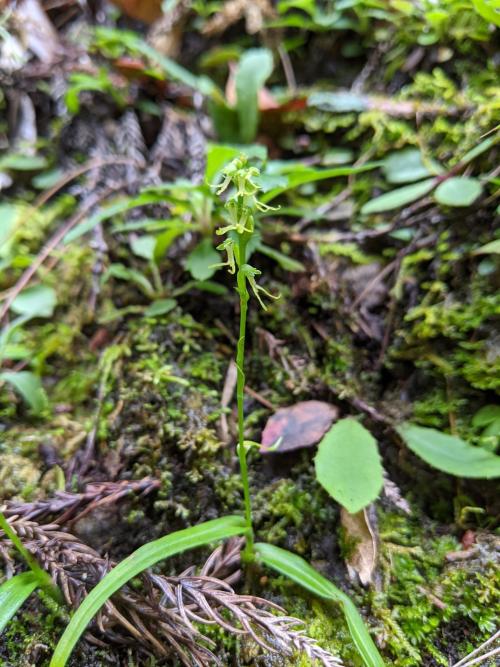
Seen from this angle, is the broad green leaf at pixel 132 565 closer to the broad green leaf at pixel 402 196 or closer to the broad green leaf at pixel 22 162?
the broad green leaf at pixel 402 196

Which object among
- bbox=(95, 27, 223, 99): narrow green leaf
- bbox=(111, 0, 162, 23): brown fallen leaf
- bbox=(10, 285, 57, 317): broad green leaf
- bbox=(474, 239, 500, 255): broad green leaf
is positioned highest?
bbox=(111, 0, 162, 23): brown fallen leaf

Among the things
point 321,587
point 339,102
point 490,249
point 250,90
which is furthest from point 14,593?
point 339,102

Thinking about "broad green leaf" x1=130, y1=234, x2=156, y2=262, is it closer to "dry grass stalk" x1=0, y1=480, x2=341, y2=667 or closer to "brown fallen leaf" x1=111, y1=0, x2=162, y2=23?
"dry grass stalk" x1=0, y1=480, x2=341, y2=667

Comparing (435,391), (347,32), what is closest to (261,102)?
(347,32)

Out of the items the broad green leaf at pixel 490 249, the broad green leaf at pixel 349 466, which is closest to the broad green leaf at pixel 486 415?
the broad green leaf at pixel 349 466

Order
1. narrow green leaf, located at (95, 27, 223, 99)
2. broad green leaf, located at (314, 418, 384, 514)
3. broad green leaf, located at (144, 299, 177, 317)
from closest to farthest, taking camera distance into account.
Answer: broad green leaf, located at (314, 418, 384, 514) < broad green leaf, located at (144, 299, 177, 317) < narrow green leaf, located at (95, 27, 223, 99)

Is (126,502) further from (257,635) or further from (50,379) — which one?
(50,379)

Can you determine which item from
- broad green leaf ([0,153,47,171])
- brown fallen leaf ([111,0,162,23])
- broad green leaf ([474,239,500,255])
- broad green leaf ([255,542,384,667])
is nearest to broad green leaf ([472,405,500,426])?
broad green leaf ([474,239,500,255])
